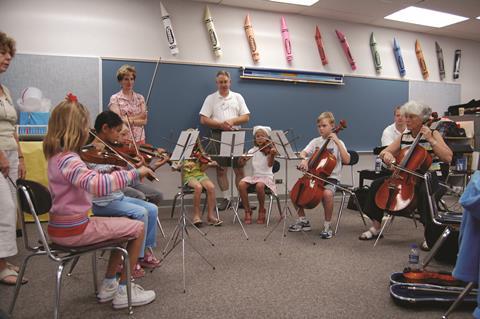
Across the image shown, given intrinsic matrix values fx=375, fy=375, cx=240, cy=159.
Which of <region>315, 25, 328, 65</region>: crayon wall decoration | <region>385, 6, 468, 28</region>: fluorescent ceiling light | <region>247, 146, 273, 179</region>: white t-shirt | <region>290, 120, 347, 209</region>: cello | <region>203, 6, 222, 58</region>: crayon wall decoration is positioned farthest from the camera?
<region>315, 25, 328, 65</region>: crayon wall decoration

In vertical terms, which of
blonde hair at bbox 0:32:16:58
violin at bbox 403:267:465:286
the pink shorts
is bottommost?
violin at bbox 403:267:465:286

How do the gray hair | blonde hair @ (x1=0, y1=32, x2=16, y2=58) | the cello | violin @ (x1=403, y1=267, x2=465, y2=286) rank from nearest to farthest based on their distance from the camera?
violin @ (x1=403, y1=267, x2=465, y2=286) → blonde hair @ (x1=0, y1=32, x2=16, y2=58) → the gray hair → the cello

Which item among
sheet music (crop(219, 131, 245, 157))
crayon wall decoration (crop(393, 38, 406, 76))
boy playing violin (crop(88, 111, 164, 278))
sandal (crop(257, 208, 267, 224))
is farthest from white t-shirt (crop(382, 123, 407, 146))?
boy playing violin (crop(88, 111, 164, 278))

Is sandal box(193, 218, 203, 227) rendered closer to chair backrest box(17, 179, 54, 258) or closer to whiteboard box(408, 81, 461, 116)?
chair backrest box(17, 179, 54, 258)

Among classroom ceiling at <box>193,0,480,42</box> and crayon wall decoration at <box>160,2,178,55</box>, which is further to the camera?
classroom ceiling at <box>193,0,480,42</box>

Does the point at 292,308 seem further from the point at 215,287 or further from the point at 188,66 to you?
the point at 188,66

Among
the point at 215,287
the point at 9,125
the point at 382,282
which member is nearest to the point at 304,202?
the point at 382,282

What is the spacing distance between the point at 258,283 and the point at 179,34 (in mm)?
3426

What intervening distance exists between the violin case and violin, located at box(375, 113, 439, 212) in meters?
0.76

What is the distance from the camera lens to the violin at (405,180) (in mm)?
2720

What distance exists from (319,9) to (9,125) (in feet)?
13.7

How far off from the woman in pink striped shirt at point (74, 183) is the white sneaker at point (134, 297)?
14.6 inches

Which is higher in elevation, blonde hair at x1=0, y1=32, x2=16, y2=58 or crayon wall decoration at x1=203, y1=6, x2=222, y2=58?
crayon wall decoration at x1=203, y1=6, x2=222, y2=58

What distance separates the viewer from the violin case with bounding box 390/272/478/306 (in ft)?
6.15
